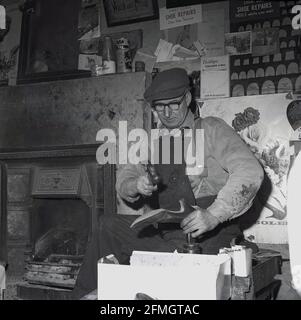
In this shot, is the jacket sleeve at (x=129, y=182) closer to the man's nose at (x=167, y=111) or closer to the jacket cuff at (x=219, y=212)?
the man's nose at (x=167, y=111)

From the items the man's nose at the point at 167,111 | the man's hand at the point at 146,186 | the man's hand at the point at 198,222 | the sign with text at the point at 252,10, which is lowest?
the man's hand at the point at 198,222

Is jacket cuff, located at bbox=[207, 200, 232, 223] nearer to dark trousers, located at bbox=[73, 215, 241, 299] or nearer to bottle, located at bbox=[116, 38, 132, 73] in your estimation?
dark trousers, located at bbox=[73, 215, 241, 299]

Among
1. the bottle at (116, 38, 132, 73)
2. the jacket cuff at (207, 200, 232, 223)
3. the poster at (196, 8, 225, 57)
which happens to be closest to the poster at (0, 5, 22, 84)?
the bottle at (116, 38, 132, 73)

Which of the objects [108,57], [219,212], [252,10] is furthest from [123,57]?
[219,212]

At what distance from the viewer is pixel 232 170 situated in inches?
76.2

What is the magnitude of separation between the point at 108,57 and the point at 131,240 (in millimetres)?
1256

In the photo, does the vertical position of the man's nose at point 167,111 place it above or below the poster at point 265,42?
below

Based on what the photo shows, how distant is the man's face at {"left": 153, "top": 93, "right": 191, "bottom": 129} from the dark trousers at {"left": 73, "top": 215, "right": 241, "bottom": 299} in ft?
1.72

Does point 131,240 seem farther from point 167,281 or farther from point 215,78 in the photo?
point 215,78

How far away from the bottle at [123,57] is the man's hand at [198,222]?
132cm
